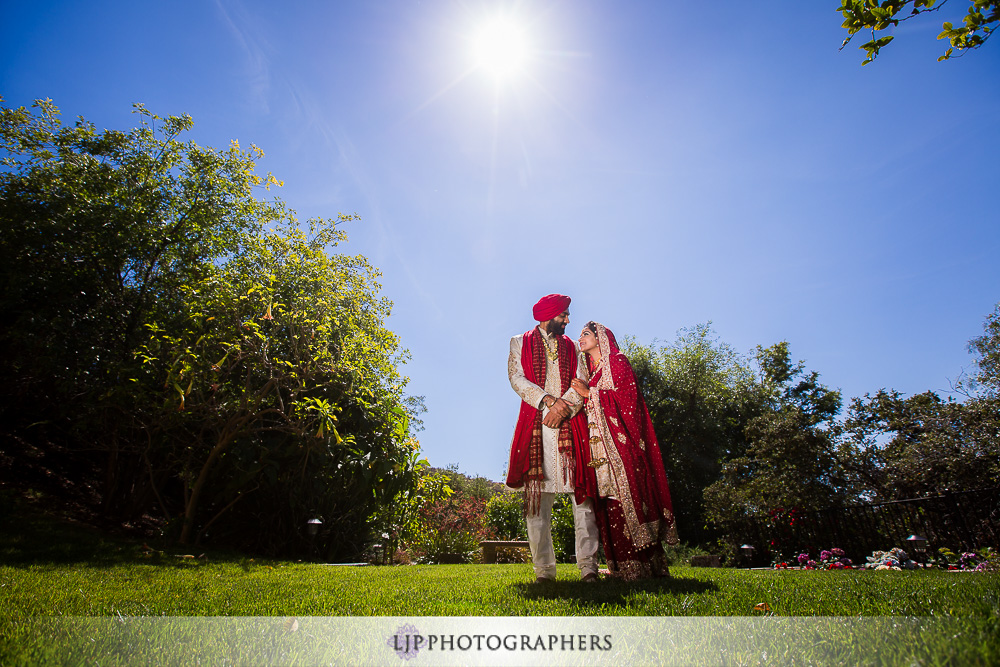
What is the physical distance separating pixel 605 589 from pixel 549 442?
119 cm

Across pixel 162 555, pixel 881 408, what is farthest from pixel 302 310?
pixel 881 408

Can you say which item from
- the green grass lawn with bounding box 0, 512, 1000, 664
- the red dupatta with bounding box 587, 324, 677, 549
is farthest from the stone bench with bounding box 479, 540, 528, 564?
the red dupatta with bounding box 587, 324, 677, 549

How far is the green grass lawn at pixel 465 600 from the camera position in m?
1.67

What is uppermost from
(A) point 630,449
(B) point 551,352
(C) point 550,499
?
(B) point 551,352

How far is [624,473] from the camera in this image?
12.4 feet

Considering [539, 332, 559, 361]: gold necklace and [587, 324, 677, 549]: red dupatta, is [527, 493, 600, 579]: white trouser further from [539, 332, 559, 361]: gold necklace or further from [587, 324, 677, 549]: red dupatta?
[539, 332, 559, 361]: gold necklace

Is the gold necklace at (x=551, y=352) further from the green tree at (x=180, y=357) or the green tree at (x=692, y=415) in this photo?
the green tree at (x=692, y=415)

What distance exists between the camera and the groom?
12.0ft

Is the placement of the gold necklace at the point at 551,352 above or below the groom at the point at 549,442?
above

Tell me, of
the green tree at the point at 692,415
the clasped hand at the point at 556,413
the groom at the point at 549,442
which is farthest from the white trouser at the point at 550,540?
the green tree at the point at 692,415

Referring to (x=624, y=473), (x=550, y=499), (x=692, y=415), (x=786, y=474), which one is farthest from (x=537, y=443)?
(x=692, y=415)

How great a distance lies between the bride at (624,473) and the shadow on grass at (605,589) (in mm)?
240

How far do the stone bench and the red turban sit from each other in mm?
5919

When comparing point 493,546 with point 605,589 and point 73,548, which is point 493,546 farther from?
point 605,589
